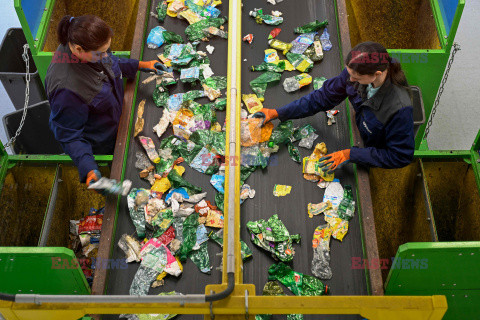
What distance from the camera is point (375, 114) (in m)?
2.94

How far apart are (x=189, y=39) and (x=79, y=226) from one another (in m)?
1.48

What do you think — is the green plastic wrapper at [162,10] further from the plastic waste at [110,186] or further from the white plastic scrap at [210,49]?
the plastic waste at [110,186]

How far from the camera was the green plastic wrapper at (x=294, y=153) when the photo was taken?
314cm

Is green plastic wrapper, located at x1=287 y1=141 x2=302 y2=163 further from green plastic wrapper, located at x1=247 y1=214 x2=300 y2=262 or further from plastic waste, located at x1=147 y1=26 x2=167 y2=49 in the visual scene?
plastic waste, located at x1=147 y1=26 x2=167 y2=49

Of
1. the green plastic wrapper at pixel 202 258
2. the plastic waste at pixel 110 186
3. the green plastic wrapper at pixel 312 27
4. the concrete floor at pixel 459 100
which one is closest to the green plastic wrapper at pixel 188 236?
the green plastic wrapper at pixel 202 258

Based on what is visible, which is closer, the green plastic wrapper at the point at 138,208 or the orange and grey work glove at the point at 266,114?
the green plastic wrapper at the point at 138,208

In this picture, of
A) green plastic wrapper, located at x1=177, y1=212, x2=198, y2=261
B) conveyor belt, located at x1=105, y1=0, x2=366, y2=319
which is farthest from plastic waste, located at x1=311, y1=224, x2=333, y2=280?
green plastic wrapper, located at x1=177, y1=212, x2=198, y2=261

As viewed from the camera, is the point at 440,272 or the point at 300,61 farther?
the point at 300,61

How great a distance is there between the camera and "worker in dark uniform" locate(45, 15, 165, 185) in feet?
9.36

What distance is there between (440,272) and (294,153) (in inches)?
40.0

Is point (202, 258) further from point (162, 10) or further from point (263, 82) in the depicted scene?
point (162, 10)

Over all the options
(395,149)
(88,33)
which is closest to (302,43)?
(395,149)

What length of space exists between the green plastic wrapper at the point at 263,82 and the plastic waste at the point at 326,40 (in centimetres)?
41

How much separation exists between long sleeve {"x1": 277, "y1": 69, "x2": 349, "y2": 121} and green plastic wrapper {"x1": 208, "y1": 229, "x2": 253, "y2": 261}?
33.1 inches
